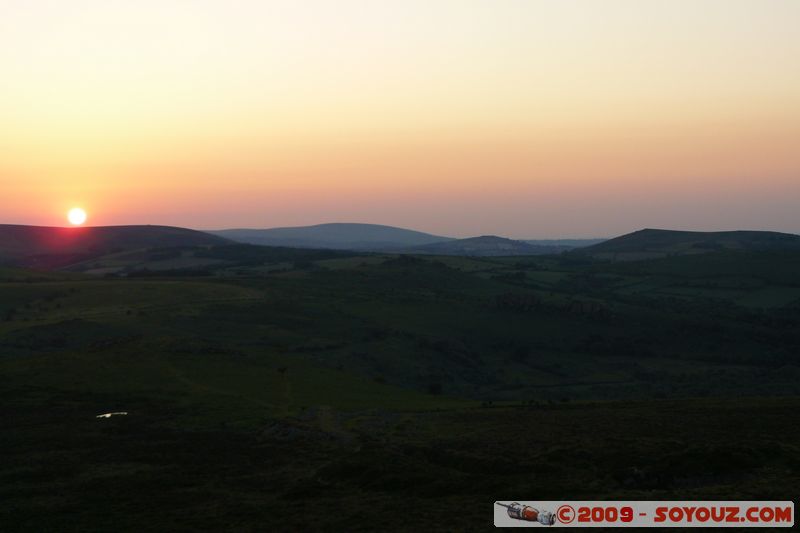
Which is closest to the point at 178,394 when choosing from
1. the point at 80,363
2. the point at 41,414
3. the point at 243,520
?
the point at 41,414

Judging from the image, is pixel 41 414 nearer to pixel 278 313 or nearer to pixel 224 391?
pixel 224 391

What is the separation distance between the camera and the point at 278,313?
14200 cm

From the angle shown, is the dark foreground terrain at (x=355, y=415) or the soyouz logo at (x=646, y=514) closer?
the soyouz logo at (x=646, y=514)

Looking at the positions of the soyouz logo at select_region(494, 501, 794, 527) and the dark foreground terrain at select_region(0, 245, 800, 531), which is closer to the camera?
the soyouz logo at select_region(494, 501, 794, 527)

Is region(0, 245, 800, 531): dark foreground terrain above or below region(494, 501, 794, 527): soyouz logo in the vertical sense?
below

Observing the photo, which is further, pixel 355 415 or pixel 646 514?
pixel 355 415

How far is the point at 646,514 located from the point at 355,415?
110 ft

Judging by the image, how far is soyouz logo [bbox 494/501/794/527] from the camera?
3095 cm

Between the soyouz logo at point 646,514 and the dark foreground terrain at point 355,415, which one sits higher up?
the soyouz logo at point 646,514

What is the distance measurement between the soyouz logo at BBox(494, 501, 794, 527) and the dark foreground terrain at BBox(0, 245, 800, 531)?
161 cm

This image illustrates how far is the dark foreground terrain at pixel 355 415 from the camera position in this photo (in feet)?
124

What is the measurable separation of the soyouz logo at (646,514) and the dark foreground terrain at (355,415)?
5.28 ft

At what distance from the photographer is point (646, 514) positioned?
32.0 metres

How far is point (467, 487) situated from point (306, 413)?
88.7ft
